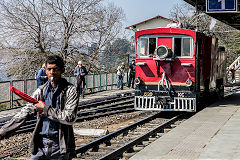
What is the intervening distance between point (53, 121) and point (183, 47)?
Answer: 9825mm

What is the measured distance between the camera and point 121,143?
9.01m

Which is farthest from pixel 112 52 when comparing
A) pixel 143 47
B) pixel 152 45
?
Answer: pixel 152 45

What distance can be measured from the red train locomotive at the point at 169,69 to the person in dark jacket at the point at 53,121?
9242 millimetres

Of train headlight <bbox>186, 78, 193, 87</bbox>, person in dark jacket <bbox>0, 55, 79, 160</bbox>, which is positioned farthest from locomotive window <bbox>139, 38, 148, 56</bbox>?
person in dark jacket <bbox>0, 55, 79, 160</bbox>

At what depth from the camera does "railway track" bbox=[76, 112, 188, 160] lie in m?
7.71

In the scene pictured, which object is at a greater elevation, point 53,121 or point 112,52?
point 112,52

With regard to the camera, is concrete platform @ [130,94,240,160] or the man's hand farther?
concrete platform @ [130,94,240,160]

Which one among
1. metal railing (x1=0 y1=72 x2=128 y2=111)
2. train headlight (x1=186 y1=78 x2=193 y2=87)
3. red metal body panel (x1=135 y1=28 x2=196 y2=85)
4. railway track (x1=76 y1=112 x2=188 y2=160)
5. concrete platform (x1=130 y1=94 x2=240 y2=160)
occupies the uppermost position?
red metal body panel (x1=135 y1=28 x2=196 y2=85)

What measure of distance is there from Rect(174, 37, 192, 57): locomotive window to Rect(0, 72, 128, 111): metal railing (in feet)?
24.9

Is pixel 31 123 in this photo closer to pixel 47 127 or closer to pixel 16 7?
pixel 47 127

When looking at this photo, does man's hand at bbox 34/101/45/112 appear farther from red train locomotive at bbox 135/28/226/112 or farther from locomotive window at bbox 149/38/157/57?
locomotive window at bbox 149/38/157/57

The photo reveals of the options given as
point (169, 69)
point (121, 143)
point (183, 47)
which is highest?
point (183, 47)

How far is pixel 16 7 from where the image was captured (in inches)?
858

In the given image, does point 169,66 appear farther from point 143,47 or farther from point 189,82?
point 143,47
